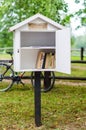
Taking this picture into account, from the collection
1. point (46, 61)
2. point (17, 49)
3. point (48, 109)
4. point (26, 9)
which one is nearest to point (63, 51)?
point (46, 61)

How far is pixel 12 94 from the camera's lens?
8.82m

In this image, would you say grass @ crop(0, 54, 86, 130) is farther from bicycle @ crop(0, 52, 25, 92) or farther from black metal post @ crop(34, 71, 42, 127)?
bicycle @ crop(0, 52, 25, 92)

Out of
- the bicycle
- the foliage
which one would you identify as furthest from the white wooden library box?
the foliage

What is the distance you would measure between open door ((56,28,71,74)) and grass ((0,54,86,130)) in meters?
0.93

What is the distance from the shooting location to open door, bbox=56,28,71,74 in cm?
554

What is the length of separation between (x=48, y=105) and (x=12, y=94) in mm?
1611

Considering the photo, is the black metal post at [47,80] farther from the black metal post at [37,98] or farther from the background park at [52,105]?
the black metal post at [37,98]

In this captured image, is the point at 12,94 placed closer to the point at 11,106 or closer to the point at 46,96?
the point at 46,96

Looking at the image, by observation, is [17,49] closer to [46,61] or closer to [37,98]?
[46,61]

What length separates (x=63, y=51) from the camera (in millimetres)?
5602

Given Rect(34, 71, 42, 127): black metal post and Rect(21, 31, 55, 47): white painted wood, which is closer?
Rect(34, 71, 42, 127): black metal post

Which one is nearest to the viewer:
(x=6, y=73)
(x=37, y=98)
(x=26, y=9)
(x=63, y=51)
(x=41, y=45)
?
(x=63, y=51)

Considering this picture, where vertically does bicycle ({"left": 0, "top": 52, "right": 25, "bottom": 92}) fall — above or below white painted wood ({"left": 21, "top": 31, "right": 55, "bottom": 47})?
below

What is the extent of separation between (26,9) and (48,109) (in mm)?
9527
